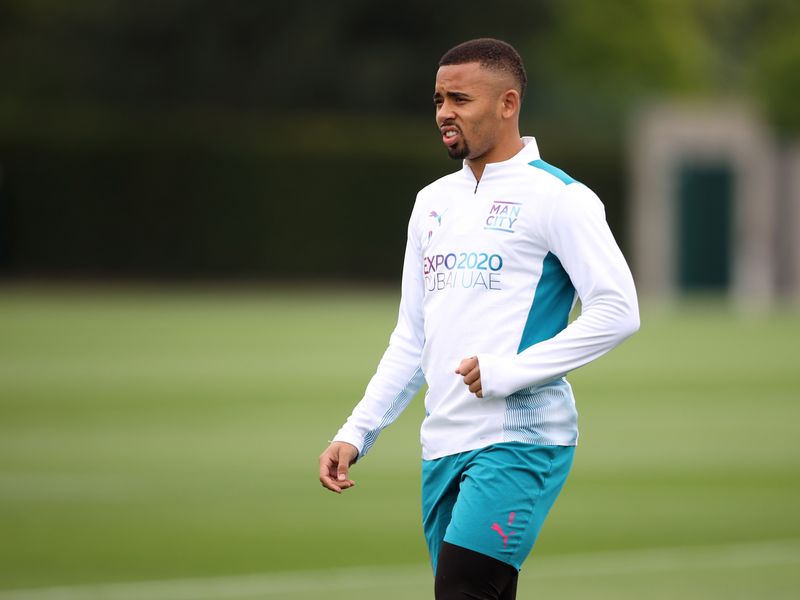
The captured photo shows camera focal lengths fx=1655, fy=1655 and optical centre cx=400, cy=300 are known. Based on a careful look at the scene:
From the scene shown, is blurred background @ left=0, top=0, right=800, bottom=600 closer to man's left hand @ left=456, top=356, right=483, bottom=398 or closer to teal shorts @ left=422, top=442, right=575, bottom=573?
teal shorts @ left=422, top=442, right=575, bottom=573

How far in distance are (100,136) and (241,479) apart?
29909 mm

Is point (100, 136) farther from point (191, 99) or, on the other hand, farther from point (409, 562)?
point (409, 562)

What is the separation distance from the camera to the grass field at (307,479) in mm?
8672

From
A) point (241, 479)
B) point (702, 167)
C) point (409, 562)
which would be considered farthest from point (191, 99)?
point (409, 562)

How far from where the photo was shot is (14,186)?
39.8 metres

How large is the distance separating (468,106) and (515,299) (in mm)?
578

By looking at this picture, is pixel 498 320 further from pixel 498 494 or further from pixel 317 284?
pixel 317 284

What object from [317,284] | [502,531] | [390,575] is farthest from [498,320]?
[317,284]

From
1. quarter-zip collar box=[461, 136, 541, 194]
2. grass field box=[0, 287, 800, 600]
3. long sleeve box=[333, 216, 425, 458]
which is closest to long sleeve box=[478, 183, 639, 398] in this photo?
quarter-zip collar box=[461, 136, 541, 194]

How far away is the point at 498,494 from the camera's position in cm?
464

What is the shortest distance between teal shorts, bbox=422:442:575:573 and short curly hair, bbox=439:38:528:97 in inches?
42.2

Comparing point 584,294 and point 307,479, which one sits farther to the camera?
point 307,479

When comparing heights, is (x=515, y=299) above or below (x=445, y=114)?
below

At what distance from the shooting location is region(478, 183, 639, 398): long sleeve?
4.60 meters
